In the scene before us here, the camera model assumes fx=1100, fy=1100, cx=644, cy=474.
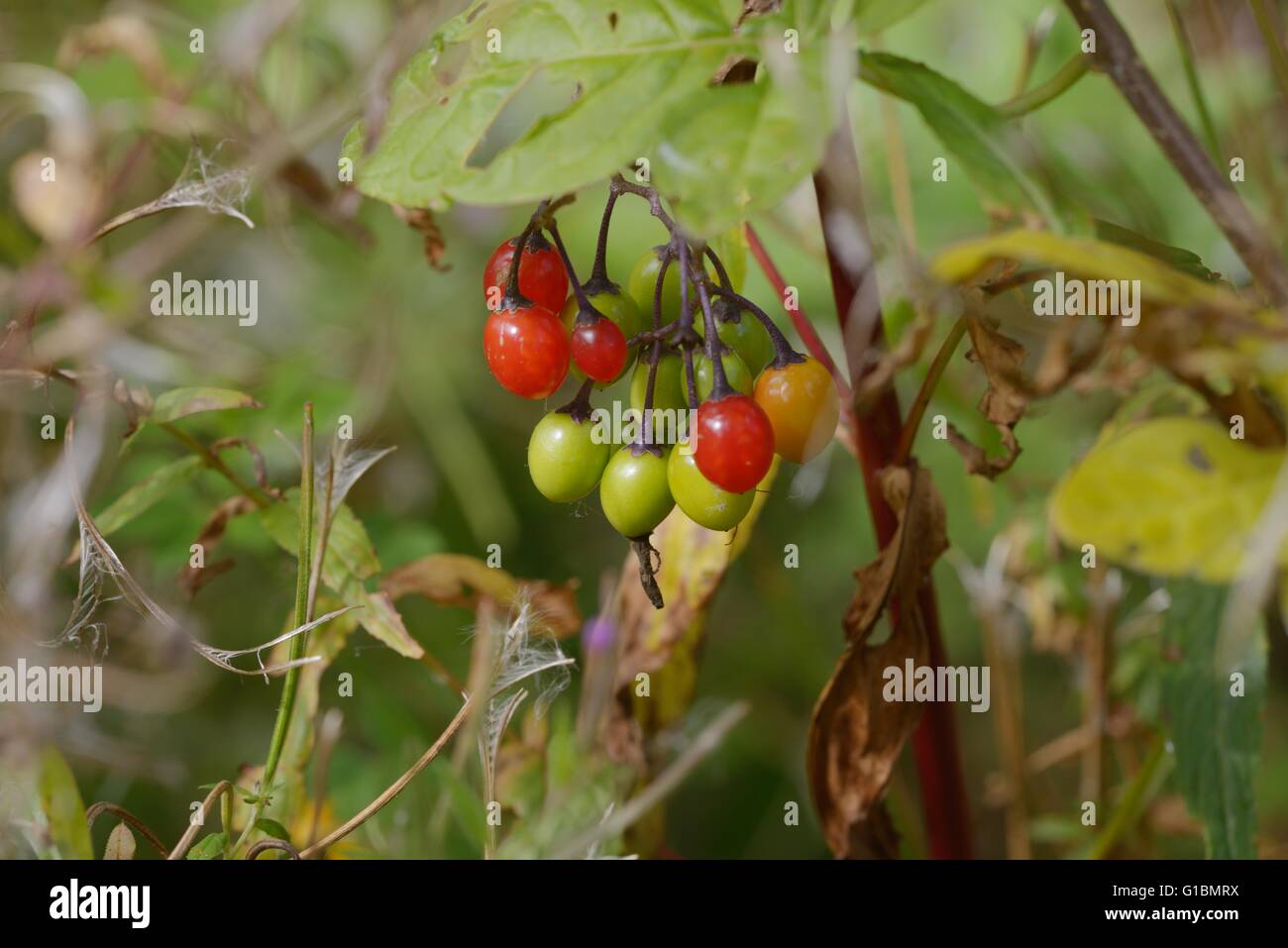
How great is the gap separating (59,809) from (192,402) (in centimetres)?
30

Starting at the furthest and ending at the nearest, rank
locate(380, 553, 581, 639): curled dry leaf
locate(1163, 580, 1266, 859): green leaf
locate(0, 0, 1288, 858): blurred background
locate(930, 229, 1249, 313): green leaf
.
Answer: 1. locate(0, 0, 1288, 858): blurred background
2. locate(380, 553, 581, 639): curled dry leaf
3. locate(1163, 580, 1266, 859): green leaf
4. locate(930, 229, 1249, 313): green leaf

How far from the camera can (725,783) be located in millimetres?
1513

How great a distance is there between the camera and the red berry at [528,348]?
0.62 meters

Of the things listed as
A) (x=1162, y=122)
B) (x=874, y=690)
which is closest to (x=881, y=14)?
(x=1162, y=122)

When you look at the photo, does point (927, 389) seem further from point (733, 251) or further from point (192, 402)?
point (192, 402)

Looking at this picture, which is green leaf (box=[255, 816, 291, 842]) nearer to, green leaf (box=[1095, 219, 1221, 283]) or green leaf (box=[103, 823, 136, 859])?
green leaf (box=[103, 823, 136, 859])

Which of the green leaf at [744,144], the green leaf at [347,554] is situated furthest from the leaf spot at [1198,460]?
the green leaf at [347,554]

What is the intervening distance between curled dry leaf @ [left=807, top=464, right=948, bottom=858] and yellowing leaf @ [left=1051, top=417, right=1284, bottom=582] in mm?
219

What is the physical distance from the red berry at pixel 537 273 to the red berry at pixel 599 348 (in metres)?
0.06

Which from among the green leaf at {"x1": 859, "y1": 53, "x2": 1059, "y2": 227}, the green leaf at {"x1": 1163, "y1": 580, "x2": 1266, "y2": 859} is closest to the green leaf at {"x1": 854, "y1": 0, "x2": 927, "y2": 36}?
the green leaf at {"x1": 859, "y1": 53, "x2": 1059, "y2": 227}

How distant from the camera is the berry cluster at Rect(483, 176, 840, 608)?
1.98ft

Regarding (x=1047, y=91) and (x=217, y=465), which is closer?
(x=1047, y=91)

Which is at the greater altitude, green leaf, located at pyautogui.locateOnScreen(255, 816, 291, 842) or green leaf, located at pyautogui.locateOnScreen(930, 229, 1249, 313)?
green leaf, located at pyautogui.locateOnScreen(930, 229, 1249, 313)

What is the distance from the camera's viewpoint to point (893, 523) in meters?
0.75
